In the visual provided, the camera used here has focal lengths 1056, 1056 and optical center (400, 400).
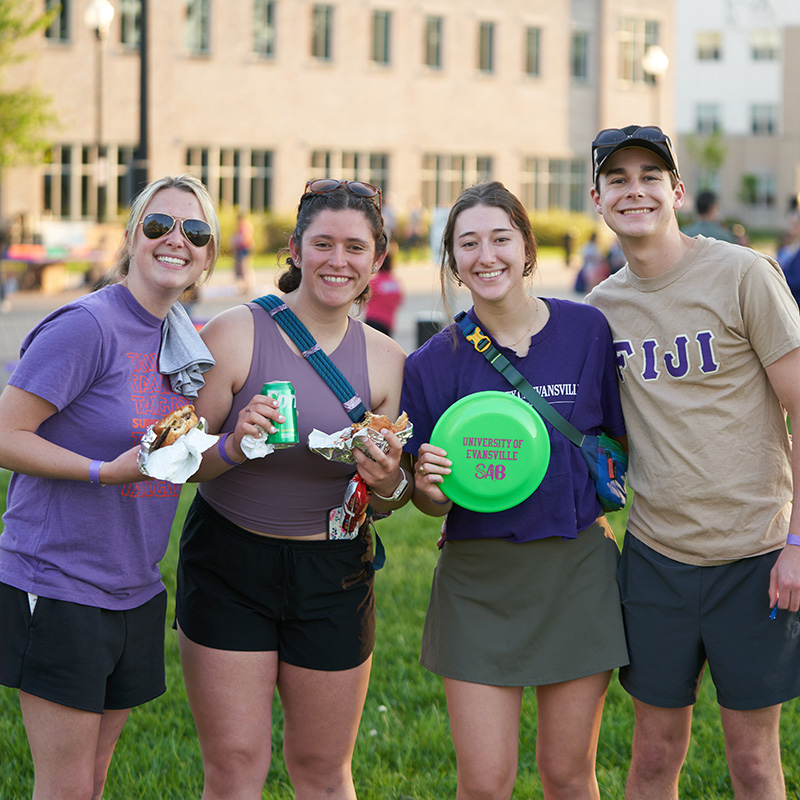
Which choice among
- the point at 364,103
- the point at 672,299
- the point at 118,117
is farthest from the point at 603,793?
the point at 364,103

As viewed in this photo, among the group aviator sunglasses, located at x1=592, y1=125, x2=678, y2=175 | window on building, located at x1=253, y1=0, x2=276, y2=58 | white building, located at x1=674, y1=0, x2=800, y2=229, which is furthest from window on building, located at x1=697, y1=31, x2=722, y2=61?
aviator sunglasses, located at x1=592, y1=125, x2=678, y2=175

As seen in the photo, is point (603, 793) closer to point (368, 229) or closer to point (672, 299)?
point (672, 299)

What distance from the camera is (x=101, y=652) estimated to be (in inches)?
127

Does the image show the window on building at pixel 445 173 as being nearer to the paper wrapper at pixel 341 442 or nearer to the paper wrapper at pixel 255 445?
the paper wrapper at pixel 341 442

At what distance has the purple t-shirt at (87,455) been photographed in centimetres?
313

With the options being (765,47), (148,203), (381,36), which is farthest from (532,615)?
(765,47)

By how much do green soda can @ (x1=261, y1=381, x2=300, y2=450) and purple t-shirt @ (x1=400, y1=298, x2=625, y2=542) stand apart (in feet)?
1.90

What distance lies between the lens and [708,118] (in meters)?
66.9

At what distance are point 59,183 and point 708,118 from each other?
4611 centimetres

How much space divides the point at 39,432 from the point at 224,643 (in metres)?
0.90

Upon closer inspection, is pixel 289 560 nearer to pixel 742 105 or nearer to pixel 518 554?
pixel 518 554

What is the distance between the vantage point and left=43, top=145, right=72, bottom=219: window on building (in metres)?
33.9

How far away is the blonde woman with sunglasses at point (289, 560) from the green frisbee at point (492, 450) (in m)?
0.20

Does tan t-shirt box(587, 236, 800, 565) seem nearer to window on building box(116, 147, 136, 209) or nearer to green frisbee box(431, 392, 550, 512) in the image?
green frisbee box(431, 392, 550, 512)
